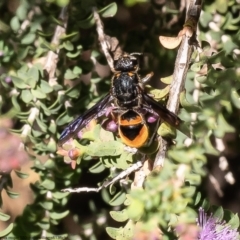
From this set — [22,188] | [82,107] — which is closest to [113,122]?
[82,107]

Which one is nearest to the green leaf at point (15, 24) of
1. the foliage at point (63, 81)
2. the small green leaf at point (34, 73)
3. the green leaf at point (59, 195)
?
the foliage at point (63, 81)

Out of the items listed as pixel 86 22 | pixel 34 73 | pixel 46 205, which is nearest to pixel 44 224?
pixel 46 205

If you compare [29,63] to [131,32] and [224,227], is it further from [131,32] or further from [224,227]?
[224,227]

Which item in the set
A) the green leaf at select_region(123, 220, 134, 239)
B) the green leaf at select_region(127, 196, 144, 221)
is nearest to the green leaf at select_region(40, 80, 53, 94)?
the green leaf at select_region(123, 220, 134, 239)

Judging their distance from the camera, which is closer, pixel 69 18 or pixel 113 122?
pixel 113 122

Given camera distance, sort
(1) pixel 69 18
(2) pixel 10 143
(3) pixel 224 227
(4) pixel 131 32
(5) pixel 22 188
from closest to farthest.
Result: (3) pixel 224 227 < (2) pixel 10 143 < (1) pixel 69 18 < (4) pixel 131 32 < (5) pixel 22 188

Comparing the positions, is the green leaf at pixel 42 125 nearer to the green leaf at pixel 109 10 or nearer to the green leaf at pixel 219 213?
the green leaf at pixel 109 10

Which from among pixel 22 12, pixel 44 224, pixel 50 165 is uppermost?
pixel 22 12

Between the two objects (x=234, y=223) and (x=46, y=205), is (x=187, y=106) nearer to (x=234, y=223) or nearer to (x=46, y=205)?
(x=234, y=223)
